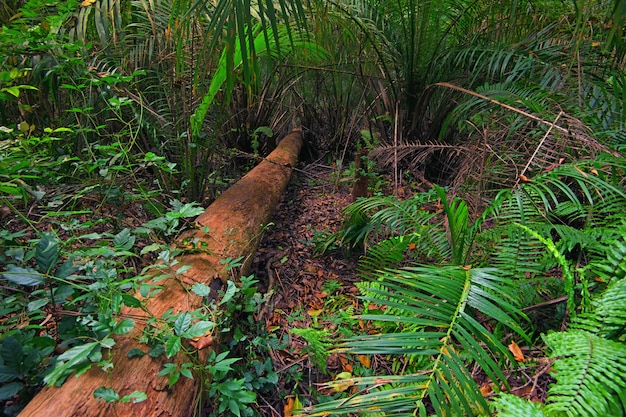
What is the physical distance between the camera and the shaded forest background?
2.85 ft

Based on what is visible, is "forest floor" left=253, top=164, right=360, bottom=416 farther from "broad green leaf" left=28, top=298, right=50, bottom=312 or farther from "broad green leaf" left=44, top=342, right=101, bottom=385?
"broad green leaf" left=28, top=298, right=50, bottom=312

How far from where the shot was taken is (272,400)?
128cm

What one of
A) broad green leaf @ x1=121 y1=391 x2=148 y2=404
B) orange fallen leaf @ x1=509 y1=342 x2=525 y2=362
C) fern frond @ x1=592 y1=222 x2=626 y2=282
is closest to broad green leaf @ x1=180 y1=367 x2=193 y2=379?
broad green leaf @ x1=121 y1=391 x2=148 y2=404

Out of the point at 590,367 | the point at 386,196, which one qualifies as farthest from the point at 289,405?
the point at 386,196

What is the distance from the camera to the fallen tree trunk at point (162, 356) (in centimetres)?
86

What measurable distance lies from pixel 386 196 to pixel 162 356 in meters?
1.66

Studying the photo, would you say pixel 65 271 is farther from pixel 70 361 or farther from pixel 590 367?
pixel 590 367

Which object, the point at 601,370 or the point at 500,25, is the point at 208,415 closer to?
the point at 601,370

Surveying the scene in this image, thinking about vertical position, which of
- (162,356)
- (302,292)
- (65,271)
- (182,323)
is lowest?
(302,292)

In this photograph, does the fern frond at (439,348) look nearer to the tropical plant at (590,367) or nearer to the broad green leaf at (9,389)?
the tropical plant at (590,367)

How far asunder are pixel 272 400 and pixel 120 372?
578 mm

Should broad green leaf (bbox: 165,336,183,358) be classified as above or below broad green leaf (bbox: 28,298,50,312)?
below

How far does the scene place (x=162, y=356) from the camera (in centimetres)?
103

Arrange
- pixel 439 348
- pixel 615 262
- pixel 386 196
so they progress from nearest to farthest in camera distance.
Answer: pixel 439 348 < pixel 615 262 < pixel 386 196
